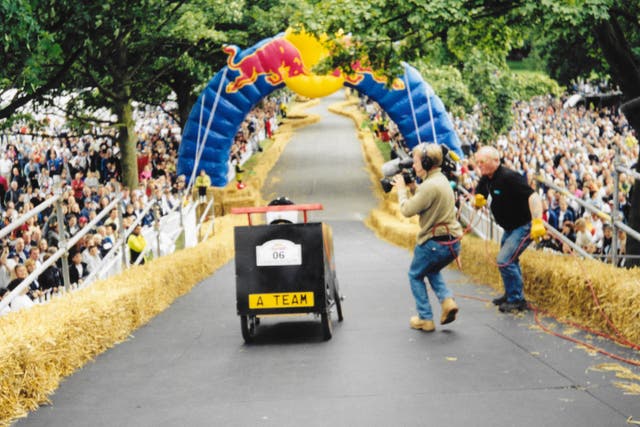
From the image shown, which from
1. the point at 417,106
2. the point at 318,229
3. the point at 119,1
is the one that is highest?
the point at 119,1

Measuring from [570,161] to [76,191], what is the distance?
14.4m

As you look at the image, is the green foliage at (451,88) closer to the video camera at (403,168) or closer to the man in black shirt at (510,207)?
the man in black shirt at (510,207)

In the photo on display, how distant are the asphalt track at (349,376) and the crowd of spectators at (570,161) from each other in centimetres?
210

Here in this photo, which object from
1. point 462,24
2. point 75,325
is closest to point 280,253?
point 75,325

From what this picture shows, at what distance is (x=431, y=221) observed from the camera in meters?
7.68

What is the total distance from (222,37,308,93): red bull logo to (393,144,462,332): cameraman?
18816 millimetres

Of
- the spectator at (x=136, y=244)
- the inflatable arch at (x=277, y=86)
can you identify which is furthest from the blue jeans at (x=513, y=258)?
the inflatable arch at (x=277, y=86)

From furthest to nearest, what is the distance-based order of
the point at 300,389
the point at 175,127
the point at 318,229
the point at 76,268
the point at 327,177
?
the point at 175,127 → the point at 327,177 → the point at 76,268 → the point at 318,229 → the point at 300,389

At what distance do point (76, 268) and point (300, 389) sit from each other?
845 cm

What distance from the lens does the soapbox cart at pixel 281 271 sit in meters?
7.61

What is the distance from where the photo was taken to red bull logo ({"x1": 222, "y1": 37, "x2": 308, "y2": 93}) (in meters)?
26.0

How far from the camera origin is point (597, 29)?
1195cm

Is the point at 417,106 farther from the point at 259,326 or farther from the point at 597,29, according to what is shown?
the point at 259,326

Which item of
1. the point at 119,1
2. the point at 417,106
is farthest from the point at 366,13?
the point at 417,106
